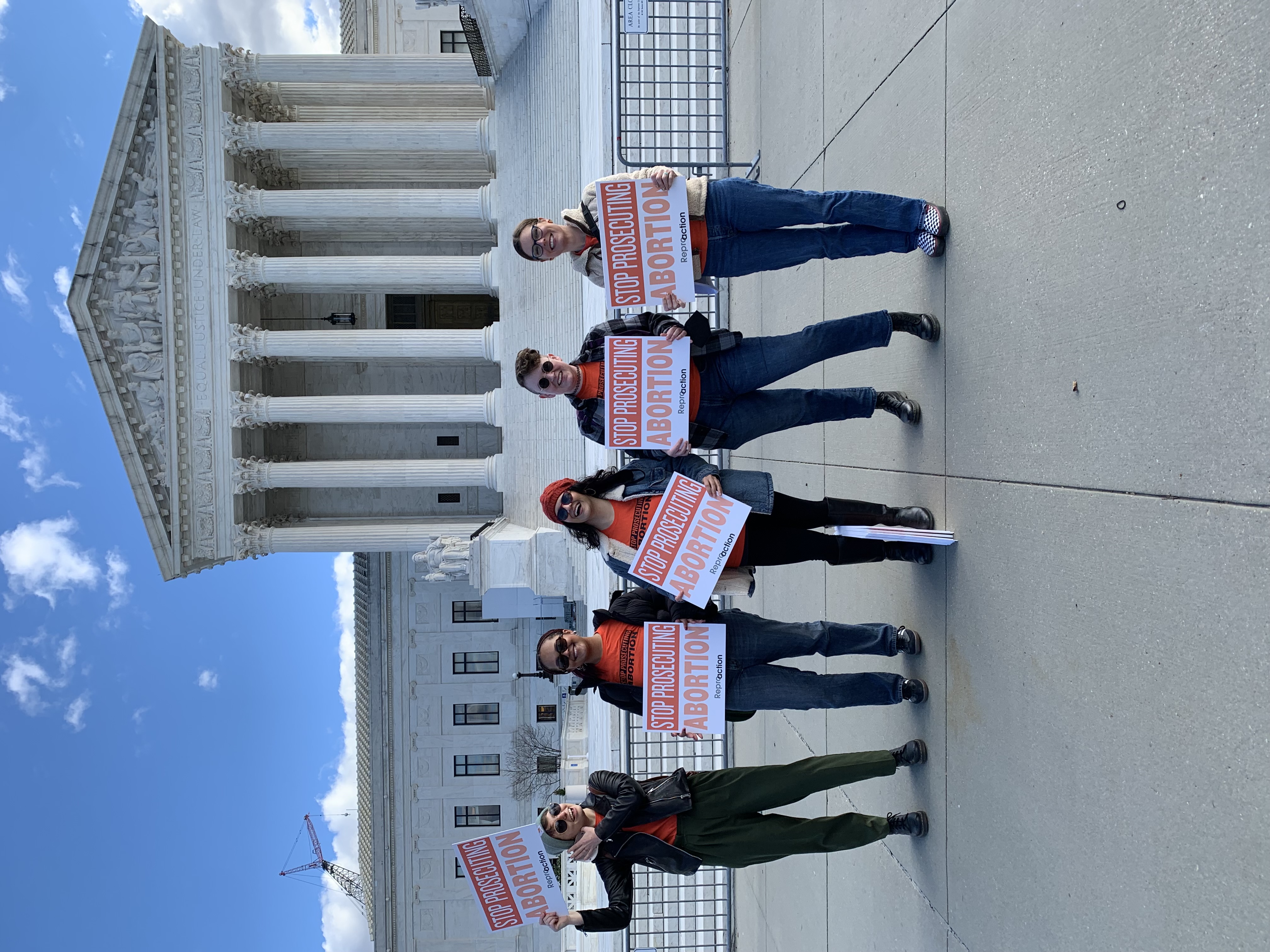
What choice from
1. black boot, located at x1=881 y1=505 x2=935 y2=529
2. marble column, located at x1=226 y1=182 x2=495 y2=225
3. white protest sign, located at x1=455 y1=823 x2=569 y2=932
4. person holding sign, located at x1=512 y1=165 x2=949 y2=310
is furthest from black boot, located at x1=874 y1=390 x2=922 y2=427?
marble column, located at x1=226 y1=182 x2=495 y2=225

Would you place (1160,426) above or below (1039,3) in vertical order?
below

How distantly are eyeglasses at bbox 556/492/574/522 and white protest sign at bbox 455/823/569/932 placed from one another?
2.38 meters

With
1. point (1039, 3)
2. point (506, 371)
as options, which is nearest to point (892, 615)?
point (1039, 3)

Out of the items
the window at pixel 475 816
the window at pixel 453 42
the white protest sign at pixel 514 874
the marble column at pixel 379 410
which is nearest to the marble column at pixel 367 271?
the marble column at pixel 379 410

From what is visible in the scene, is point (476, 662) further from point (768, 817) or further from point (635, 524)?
point (635, 524)

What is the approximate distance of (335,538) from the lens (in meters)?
19.0

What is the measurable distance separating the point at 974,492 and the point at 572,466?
10050mm

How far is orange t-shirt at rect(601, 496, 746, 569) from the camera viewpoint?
579 cm

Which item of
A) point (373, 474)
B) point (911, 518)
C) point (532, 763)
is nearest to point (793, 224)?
point (911, 518)

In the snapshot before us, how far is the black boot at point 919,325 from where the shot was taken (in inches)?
238

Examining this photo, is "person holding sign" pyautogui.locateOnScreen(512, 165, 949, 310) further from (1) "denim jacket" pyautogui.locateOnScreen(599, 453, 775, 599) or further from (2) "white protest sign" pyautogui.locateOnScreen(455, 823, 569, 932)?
(2) "white protest sign" pyautogui.locateOnScreen(455, 823, 569, 932)

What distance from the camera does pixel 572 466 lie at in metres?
15.0

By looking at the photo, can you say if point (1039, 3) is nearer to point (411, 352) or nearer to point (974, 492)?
point (974, 492)

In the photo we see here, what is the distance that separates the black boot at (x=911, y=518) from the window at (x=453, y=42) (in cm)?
2077
